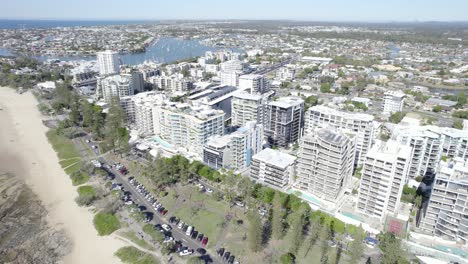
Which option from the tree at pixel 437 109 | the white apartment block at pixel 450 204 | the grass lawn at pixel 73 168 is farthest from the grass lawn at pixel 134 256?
the tree at pixel 437 109

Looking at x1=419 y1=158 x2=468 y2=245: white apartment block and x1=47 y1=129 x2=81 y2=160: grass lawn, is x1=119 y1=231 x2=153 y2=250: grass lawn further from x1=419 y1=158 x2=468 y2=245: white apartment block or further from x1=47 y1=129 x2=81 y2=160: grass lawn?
x1=419 y1=158 x2=468 y2=245: white apartment block

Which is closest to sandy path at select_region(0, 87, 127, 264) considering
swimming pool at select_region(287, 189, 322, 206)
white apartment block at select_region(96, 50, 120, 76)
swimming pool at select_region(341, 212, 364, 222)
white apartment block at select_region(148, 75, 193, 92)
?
swimming pool at select_region(287, 189, 322, 206)

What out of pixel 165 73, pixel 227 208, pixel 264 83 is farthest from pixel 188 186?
pixel 165 73

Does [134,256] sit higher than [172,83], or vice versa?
[172,83]

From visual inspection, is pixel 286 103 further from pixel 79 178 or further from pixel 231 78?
pixel 231 78

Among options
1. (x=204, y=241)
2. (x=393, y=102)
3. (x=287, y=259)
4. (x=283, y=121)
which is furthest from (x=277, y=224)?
(x=393, y=102)

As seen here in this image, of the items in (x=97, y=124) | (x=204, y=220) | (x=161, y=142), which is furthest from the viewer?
(x=97, y=124)

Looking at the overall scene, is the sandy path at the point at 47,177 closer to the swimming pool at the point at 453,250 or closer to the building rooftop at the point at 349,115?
the swimming pool at the point at 453,250
